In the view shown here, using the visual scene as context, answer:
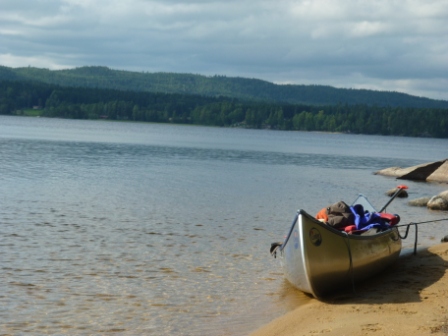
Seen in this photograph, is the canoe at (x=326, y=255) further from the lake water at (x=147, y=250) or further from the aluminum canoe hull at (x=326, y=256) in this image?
the lake water at (x=147, y=250)

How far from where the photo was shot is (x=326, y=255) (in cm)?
1270

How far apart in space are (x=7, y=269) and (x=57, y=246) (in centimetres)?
291

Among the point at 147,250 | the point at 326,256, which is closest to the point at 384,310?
the point at 326,256

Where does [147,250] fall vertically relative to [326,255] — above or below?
below

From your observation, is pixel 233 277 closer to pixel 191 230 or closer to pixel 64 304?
pixel 64 304

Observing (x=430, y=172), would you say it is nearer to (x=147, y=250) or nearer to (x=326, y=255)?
Answer: (x=147, y=250)

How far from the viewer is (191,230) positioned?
73.0 ft

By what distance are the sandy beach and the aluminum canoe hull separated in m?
0.31

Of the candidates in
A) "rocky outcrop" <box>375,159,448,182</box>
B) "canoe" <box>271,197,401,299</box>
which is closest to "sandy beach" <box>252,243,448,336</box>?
"canoe" <box>271,197,401,299</box>

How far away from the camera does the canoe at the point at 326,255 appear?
12.5 m

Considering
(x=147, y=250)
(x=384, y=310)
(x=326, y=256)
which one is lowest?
(x=147, y=250)

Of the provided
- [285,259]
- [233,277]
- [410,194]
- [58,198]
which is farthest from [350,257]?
[410,194]

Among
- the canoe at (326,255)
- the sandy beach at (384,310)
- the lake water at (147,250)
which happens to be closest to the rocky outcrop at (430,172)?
the lake water at (147,250)

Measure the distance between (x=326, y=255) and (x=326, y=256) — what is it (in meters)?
0.02
